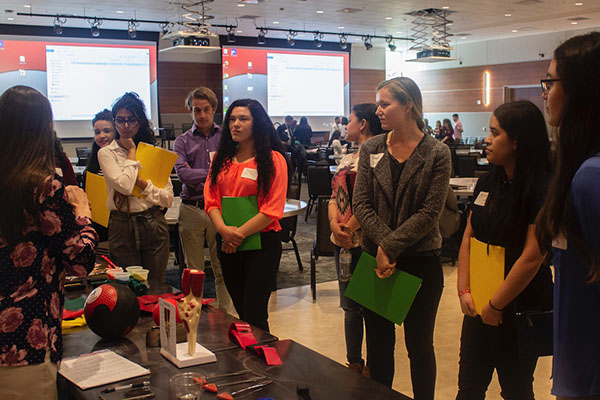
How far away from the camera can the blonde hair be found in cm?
257

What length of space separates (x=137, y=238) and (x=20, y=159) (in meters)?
1.69

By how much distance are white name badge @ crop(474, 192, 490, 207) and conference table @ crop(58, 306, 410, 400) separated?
85 cm

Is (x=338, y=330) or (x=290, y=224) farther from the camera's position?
(x=290, y=224)

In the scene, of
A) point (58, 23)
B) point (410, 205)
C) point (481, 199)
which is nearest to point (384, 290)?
point (410, 205)

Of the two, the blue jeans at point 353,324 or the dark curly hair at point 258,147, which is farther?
the blue jeans at point 353,324

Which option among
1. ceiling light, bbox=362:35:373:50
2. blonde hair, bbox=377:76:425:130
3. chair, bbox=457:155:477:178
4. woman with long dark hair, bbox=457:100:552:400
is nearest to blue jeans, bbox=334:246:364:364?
blonde hair, bbox=377:76:425:130

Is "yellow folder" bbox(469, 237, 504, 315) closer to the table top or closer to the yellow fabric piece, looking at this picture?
the yellow fabric piece

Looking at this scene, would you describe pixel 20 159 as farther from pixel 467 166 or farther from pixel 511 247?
pixel 467 166

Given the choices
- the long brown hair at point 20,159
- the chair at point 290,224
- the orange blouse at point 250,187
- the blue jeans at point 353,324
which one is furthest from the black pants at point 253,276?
the chair at point 290,224

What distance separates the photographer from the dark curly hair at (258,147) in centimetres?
306

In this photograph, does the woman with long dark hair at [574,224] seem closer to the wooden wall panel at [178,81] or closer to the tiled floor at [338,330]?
the tiled floor at [338,330]

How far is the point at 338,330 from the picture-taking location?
14.4 feet

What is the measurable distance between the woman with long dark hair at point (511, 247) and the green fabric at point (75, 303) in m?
1.56

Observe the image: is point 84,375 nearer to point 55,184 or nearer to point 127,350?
point 127,350
